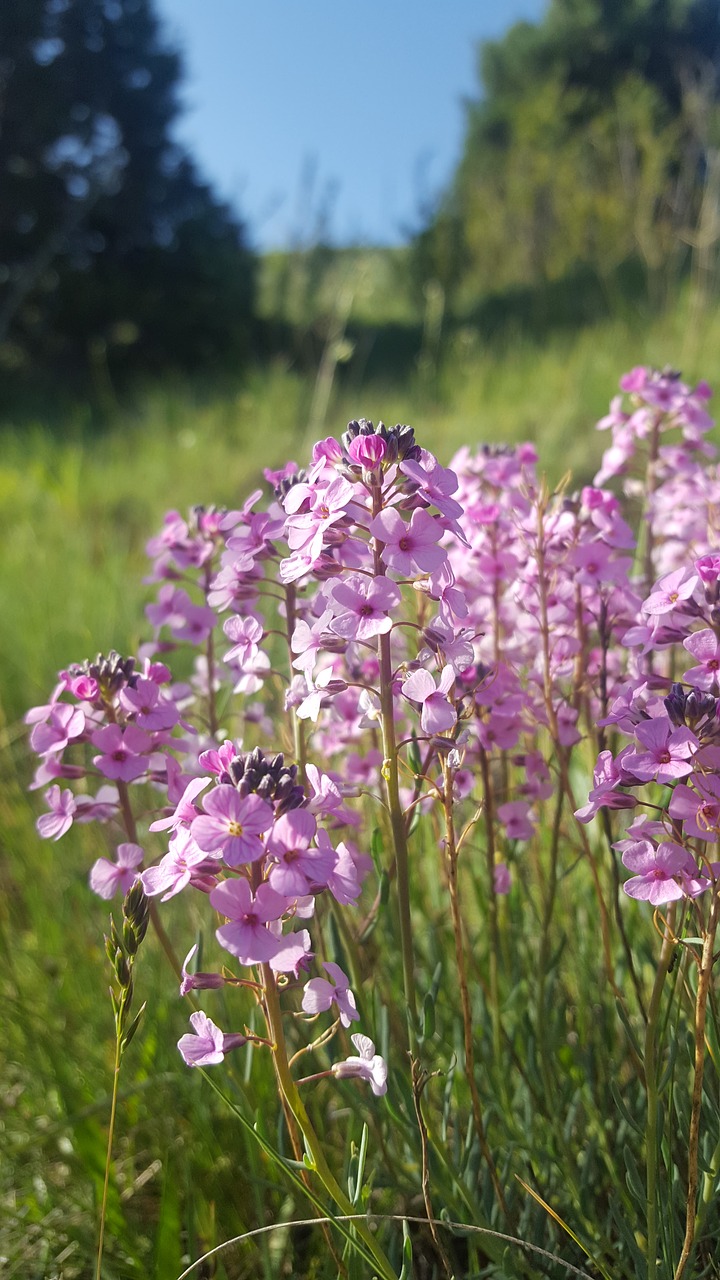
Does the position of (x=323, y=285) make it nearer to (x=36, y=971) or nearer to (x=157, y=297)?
(x=157, y=297)

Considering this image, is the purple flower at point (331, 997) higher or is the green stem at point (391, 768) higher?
the green stem at point (391, 768)

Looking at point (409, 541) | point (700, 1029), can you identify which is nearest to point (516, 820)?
point (700, 1029)

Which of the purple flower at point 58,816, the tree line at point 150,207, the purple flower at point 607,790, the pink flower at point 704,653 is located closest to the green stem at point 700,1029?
the purple flower at point 607,790

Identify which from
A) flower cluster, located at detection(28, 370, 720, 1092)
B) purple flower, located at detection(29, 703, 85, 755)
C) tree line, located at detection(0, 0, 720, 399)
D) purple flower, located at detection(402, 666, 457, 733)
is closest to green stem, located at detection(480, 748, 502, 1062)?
flower cluster, located at detection(28, 370, 720, 1092)

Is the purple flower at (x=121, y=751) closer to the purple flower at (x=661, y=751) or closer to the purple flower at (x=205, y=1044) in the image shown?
the purple flower at (x=205, y=1044)

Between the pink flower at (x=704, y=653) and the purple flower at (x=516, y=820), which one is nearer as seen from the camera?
the pink flower at (x=704, y=653)

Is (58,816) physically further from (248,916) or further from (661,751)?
(661,751)

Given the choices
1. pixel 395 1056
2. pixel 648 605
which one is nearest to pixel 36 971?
pixel 395 1056
